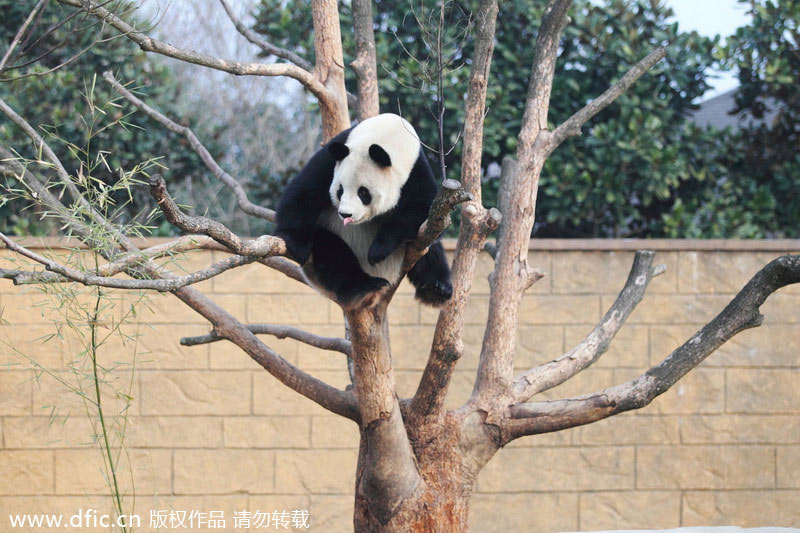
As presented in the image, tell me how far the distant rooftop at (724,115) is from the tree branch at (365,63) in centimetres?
274

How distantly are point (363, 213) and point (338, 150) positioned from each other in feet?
0.69

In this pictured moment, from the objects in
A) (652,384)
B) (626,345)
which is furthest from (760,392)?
(652,384)

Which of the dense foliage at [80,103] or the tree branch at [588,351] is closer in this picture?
the tree branch at [588,351]

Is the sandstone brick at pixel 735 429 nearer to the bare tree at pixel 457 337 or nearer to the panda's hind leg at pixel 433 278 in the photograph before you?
the bare tree at pixel 457 337

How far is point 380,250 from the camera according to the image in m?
2.36

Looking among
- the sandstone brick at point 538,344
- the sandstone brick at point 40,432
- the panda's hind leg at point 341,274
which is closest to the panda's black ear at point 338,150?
the panda's hind leg at point 341,274

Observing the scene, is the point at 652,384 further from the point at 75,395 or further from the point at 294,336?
the point at 75,395

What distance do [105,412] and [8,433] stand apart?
47 cm

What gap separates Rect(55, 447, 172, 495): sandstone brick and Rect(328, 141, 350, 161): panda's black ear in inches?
85.6

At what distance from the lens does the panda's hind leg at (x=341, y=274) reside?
232 cm

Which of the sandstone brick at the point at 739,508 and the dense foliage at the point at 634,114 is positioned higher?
the dense foliage at the point at 634,114

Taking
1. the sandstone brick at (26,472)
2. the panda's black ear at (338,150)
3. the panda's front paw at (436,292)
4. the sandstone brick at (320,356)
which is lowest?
the sandstone brick at (26,472)

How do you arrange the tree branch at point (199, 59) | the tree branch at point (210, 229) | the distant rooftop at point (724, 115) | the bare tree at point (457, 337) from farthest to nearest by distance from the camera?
the distant rooftop at point (724, 115)
the bare tree at point (457, 337)
the tree branch at point (199, 59)
the tree branch at point (210, 229)

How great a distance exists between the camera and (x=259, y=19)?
4.91 m
